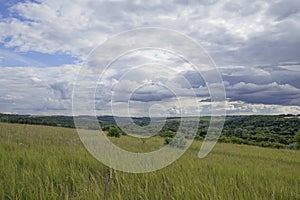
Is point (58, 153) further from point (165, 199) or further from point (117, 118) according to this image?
point (165, 199)

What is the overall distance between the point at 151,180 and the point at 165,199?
3.20 feet

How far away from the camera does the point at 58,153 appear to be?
6371 millimetres

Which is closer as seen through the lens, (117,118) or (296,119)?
(117,118)

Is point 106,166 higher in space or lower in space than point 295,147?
higher

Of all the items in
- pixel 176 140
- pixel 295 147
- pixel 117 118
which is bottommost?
pixel 295 147

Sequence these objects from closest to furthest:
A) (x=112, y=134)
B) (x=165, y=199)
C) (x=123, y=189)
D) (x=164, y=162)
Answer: (x=165, y=199)
(x=123, y=189)
(x=164, y=162)
(x=112, y=134)

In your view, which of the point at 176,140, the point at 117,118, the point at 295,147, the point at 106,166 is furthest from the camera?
the point at 295,147

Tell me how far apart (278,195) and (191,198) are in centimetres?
138

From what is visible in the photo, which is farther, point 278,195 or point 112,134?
point 112,134

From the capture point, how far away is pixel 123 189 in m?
3.76

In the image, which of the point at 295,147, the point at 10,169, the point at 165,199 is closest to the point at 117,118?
the point at 10,169

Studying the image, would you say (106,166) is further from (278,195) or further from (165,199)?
(278,195)

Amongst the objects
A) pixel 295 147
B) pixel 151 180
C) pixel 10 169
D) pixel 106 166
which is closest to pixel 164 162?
pixel 106 166

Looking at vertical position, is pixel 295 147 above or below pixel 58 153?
below
